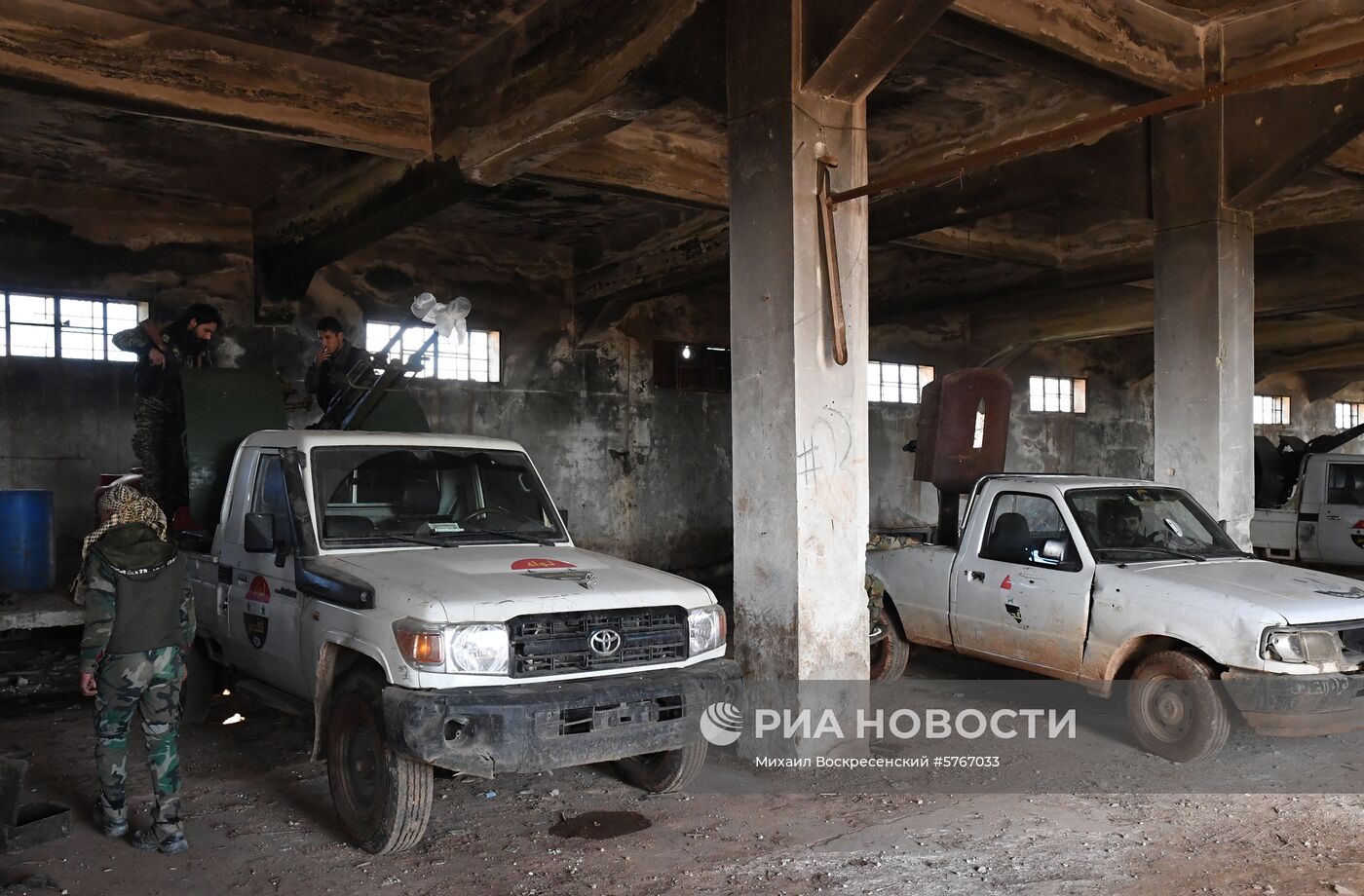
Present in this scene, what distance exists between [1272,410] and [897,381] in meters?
12.9

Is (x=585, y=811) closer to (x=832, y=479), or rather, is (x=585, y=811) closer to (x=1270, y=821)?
(x=832, y=479)

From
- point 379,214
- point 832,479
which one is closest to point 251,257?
point 379,214

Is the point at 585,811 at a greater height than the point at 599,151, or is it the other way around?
the point at 599,151

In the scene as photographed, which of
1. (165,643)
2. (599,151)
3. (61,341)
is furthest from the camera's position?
(61,341)

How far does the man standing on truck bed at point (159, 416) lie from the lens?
23.7ft

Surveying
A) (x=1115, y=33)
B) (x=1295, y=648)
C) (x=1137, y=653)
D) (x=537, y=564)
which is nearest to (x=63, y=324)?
(x=537, y=564)

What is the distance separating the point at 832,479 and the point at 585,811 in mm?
2305

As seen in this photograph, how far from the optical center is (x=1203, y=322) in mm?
8141

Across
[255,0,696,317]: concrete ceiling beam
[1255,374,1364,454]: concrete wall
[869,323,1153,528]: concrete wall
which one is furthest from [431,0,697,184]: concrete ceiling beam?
[1255,374,1364,454]: concrete wall

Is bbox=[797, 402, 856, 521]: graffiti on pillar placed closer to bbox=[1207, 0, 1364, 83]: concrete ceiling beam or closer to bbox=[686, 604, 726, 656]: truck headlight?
bbox=[686, 604, 726, 656]: truck headlight

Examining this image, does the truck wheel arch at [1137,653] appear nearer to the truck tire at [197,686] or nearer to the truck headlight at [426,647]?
the truck headlight at [426,647]

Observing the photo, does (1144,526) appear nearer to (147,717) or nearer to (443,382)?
(147,717)

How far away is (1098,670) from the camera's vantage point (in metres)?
6.32

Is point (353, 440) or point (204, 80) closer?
point (353, 440)
